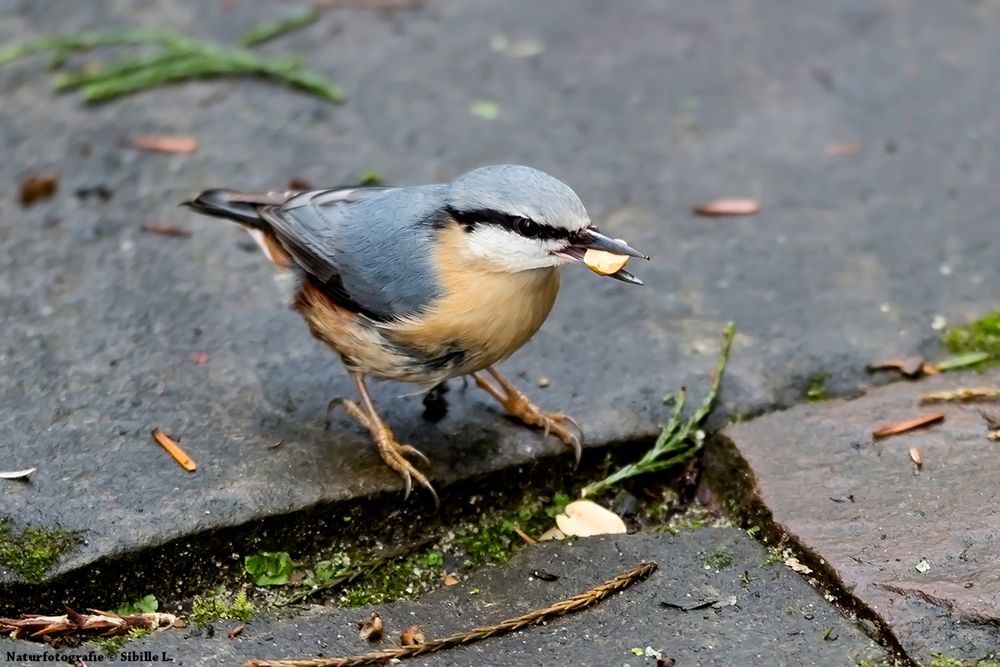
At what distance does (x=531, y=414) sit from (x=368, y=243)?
2.38ft

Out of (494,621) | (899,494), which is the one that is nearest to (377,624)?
(494,621)

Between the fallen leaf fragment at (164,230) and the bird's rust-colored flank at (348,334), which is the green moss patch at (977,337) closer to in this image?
the bird's rust-colored flank at (348,334)

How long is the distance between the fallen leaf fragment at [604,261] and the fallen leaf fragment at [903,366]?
48.7 inches

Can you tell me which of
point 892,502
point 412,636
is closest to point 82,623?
point 412,636

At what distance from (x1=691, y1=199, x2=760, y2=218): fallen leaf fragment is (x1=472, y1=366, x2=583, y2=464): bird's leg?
1.39 m

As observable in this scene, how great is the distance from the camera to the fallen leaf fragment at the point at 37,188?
475cm

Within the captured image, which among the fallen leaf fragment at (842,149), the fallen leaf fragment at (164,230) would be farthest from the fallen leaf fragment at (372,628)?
the fallen leaf fragment at (842,149)

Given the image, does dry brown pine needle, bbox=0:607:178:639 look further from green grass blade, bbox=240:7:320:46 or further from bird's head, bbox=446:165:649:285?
green grass blade, bbox=240:7:320:46

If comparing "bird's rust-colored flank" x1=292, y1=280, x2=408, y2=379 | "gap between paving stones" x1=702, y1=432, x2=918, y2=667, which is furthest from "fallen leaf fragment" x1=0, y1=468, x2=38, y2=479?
"gap between paving stones" x1=702, y1=432, x2=918, y2=667

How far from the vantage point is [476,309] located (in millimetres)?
3340

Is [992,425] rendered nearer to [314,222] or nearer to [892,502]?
[892,502]

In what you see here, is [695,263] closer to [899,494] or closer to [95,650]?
[899,494]

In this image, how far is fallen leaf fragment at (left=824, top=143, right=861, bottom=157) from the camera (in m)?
5.18

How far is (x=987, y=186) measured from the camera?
194 inches
